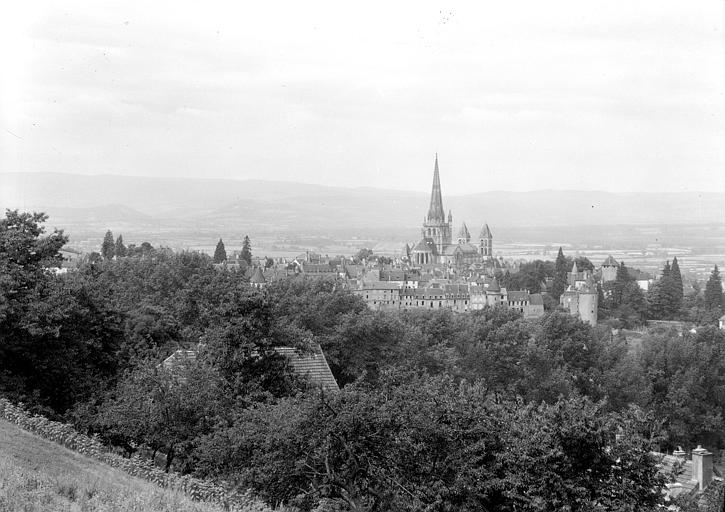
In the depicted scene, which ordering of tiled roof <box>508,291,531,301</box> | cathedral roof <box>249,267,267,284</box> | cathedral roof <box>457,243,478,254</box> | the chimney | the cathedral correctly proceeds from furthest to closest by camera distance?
cathedral roof <box>457,243,478,254</box>
the cathedral
tiled roof <box>508,291,531,301</box>
cathedral roof <box>249,267,267,284</box>
the chimney

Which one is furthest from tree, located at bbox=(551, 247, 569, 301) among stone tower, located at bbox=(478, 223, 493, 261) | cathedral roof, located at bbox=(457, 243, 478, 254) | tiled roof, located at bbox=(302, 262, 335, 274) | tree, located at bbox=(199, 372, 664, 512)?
tree, located at bbox=(199, 372, 664, 512)

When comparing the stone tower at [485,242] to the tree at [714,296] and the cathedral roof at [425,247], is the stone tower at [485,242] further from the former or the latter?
the tree at [714,296]

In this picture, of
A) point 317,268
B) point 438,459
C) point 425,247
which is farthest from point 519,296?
point 438,459

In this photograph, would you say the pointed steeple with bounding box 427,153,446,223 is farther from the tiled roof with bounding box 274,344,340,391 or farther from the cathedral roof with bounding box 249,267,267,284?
the tiled roof with bounding box 274,344,340,391

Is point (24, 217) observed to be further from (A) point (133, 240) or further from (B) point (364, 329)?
(A) point (133, 240)

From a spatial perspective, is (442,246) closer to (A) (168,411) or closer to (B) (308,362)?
(B) (308,362)

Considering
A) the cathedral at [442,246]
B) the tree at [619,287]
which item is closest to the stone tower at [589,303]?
the tree at [619,287]
